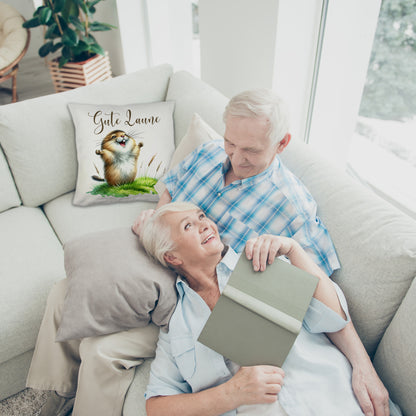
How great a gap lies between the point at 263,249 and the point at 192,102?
1.09 m

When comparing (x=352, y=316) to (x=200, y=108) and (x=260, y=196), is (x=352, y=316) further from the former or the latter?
(x=200, y=108)

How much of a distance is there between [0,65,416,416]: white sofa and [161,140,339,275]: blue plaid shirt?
6 cm

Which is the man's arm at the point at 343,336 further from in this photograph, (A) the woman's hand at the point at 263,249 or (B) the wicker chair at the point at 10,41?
(B) the wicker chair at the point at 10,41

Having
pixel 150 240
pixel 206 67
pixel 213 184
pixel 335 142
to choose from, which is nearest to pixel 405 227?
pixel 213 184

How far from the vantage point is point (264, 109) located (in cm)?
102

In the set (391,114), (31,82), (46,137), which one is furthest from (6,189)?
(31,82)

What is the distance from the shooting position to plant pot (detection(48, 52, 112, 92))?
2877 mm

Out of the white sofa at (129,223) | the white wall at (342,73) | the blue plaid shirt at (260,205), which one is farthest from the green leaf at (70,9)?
the blue plaid shirt at (260,205)

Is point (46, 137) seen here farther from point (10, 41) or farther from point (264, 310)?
point (10, 41)

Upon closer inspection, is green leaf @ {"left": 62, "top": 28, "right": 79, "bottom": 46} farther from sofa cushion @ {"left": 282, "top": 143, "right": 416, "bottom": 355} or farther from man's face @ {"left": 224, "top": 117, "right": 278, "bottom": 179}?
sofa cushion @ {"left": 282, "top": 143, "right": 416, "bottom": 355}

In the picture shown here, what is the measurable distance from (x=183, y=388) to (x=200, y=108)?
4.07 ft

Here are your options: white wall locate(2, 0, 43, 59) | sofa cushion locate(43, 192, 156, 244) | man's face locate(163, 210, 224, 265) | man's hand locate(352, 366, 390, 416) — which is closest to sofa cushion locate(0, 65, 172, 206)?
sofa cushion locate(43, 192, 156, 244)

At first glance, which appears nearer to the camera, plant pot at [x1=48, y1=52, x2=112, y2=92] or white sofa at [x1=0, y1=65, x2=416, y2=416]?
white sofa at [x1=0, y1=65, x2=416, y2=416]

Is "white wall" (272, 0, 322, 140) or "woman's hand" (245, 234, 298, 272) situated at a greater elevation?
"white wall" (272, 0, 322, 140)
